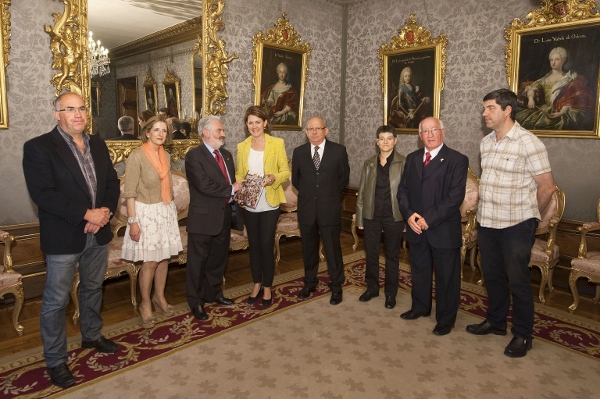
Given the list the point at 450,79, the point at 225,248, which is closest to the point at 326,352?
the point at 225,248

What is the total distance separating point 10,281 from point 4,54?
7.01 feet

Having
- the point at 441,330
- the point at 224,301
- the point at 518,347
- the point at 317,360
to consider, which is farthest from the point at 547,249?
the point at 224,301

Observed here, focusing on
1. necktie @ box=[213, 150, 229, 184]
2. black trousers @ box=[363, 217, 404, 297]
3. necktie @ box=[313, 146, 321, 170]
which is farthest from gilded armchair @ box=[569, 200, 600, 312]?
necktie @ box=[213, 150, 229, 184]

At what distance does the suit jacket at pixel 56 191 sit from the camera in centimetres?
269

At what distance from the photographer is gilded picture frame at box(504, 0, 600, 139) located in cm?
458

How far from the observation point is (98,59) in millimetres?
4496

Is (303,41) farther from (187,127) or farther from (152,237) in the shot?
(152,237)

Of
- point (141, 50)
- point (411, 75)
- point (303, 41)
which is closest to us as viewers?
point (141, 50)

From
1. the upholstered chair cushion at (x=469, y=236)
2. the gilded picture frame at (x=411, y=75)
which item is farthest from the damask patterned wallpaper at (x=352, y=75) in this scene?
the upholstered chair cushion at (x=469, y=236)

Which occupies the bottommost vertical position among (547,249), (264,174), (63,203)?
(547,249)

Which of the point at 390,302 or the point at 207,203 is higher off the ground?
the point at 207,203

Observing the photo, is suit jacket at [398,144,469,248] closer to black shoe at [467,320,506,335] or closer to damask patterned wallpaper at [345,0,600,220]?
black shoe at [467,320,506,335]

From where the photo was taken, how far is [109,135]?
4.70 metres

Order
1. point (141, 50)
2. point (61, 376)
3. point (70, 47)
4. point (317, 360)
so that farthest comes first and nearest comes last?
1. point (141, 50)
2. point (70, 47)
3. point (317, 360)
4. point (61, 376)
